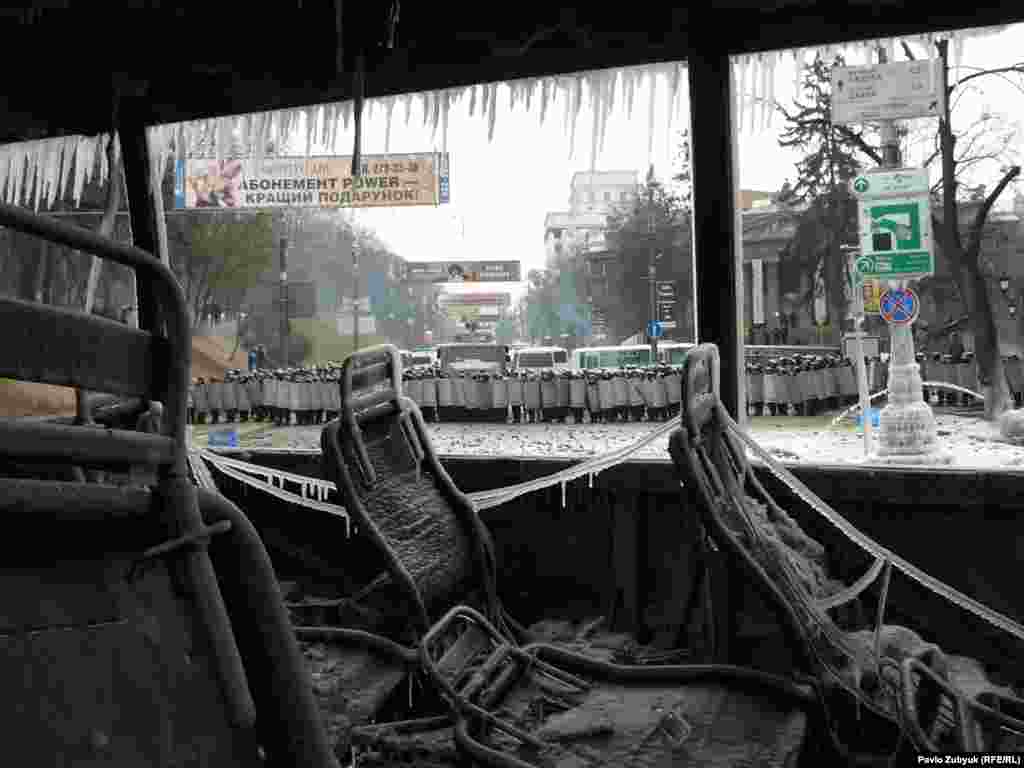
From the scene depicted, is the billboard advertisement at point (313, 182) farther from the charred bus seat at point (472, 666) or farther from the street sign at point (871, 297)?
the street sign at point (871, 297)

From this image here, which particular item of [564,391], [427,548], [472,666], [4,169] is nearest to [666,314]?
[427,548]

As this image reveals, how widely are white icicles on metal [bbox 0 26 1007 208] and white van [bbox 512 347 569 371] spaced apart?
3613 mm

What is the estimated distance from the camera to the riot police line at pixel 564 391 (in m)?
Answer: 5.64

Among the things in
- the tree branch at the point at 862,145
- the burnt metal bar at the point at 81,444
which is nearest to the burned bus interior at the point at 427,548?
the burnt metal bar at the point at 81,444

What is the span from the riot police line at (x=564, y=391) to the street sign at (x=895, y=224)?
2.34ft

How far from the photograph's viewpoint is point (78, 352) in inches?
45.8

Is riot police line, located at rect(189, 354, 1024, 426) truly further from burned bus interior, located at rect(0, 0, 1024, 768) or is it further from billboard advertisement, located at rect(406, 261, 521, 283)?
burned bus interior, located at rect(0, 0, 1024, 768)

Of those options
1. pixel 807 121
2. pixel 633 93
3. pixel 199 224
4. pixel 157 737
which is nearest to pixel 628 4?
pixel 633 93

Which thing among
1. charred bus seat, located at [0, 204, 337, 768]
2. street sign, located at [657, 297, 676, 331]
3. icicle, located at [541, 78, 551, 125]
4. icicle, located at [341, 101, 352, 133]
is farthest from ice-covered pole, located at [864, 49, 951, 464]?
charred bus seat, located at [0, 204, 337, 768]

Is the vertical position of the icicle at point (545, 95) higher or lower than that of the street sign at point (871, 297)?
higher

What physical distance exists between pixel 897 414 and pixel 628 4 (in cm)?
326

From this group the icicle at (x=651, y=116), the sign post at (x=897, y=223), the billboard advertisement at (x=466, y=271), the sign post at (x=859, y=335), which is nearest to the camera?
the icicle at (x=651, y=116)

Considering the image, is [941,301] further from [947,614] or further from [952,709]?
[952,709]

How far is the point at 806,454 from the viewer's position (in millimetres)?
4109
